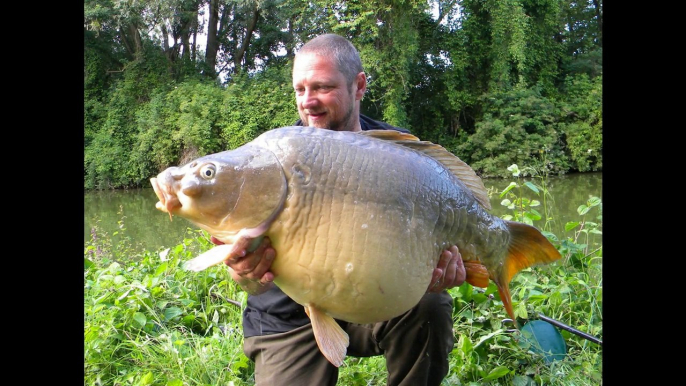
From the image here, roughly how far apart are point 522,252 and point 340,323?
2.45 feet

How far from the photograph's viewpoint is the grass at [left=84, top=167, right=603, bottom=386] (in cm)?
215

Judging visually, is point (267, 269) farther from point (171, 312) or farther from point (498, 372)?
point (171, 312)

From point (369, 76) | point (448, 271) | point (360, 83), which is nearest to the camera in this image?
point (448, 271)

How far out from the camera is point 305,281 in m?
1.27

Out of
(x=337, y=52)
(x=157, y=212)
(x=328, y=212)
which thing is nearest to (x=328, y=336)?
(x=328, y=212)

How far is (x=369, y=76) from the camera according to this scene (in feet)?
50.9

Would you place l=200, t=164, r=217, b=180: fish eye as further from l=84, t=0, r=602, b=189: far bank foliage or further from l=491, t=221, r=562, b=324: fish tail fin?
l=84, t=0, r=602, b=189: far bank foliage

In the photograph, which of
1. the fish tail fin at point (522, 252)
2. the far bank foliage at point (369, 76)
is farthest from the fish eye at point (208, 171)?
the far bank foliage at point (369, 76)
